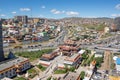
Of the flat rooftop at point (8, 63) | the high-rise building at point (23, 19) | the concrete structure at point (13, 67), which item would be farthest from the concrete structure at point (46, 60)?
the high-rise building at point (23, 19)

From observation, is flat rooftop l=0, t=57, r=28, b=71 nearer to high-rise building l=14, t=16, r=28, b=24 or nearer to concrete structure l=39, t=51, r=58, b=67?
concrete structure l=39, t=51, r=58, b=67

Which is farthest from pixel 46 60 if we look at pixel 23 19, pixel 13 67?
pixel 23 19

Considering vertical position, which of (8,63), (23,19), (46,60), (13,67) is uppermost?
(23,19)

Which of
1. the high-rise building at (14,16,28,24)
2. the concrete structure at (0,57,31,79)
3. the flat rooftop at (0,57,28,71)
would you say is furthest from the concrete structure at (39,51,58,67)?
the high-rise building at (14,16,28,24)

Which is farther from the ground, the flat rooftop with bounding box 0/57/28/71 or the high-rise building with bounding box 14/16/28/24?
the high-rise building with bounding box 14/16/28/24

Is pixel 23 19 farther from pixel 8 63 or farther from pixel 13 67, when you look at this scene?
pixel 13 67

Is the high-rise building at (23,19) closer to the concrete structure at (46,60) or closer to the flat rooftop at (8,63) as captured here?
the concrete structure at (46,60)

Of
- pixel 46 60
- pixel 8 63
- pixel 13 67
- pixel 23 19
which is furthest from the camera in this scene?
pixel 23 19

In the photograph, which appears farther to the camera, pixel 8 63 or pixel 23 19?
pixel 23 19
